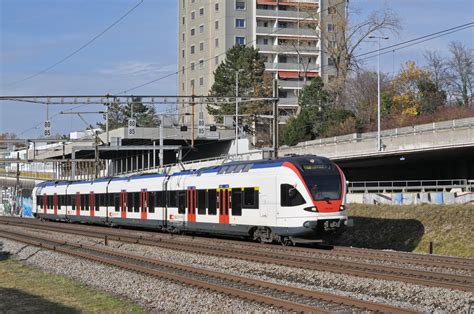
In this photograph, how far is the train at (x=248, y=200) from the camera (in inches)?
896

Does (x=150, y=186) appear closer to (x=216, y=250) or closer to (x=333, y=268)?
(x=216, y=250)

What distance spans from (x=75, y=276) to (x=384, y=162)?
3964 centimetres

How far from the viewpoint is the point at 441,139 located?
143ft

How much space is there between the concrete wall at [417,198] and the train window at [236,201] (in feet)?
39.0

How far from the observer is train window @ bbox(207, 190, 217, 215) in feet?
90.9

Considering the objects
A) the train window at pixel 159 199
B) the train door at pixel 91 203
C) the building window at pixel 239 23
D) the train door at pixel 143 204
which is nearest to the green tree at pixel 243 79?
the building window at pixel 239 23

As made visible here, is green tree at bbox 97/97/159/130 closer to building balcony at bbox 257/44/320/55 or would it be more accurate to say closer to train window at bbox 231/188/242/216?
building balcony at bbox 257/44/320/55

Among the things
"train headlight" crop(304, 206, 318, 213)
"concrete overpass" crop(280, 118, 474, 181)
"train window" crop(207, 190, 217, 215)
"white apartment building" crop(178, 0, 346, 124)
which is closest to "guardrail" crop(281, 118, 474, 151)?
"concrete overpass" crop(280, 118, 474, 181)

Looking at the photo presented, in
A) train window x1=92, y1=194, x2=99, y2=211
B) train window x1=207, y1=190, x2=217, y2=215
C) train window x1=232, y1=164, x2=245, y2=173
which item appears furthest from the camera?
train window x1=92, y1=194, x2=99, y2=211

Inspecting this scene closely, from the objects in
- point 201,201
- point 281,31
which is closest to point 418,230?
point 201,201

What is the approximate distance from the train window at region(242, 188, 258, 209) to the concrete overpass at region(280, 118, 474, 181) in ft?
67.4

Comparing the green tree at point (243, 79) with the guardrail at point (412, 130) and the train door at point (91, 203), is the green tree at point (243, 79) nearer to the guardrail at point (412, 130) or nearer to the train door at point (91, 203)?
the guardrail at point (412, 130)

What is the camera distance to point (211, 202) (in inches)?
1105

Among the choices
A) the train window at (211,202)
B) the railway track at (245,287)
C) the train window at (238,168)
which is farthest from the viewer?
the train window at (211,202)
